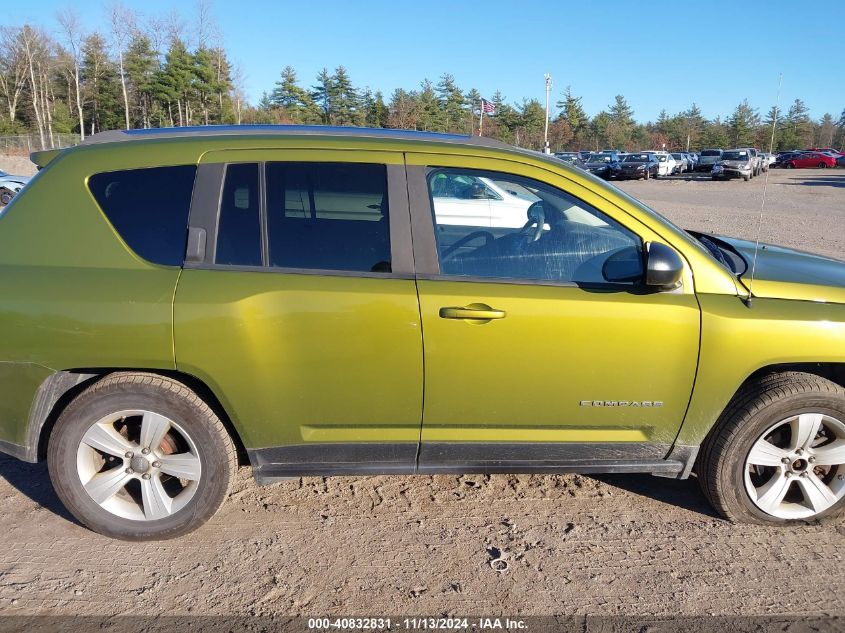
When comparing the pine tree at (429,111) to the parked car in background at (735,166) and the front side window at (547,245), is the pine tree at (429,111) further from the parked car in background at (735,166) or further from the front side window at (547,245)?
the front side window at (547,245)

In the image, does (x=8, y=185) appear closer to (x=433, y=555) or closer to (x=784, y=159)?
(x=433, y=555)

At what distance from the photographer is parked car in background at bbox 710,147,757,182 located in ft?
131

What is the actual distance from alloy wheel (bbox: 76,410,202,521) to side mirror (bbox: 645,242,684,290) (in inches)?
86.3

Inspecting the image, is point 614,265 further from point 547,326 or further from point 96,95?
point 96,95

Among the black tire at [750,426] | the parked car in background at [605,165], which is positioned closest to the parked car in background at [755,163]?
the parked car in background at [605,165]

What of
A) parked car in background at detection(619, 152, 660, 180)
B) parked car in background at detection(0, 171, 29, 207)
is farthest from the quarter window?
parked car in background at detection(619, 152, 660, 180)

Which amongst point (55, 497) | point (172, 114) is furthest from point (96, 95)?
point (55, 497)

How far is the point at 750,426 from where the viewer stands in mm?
2912

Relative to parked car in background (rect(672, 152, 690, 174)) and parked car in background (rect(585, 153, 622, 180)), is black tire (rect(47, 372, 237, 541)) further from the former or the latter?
parked car in background (rect(672, 152, 690, 174))

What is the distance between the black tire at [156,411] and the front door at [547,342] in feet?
3.17

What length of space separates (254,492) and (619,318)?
2.13m

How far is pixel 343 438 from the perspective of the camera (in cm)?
290

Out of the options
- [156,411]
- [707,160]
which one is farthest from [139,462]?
[707,160]

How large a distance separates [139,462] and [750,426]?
112 inches
